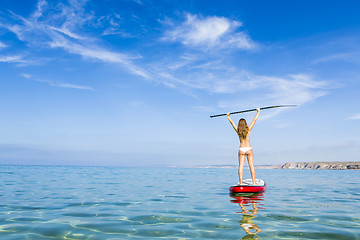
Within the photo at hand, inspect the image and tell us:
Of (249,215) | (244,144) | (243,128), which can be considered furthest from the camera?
(244,144)

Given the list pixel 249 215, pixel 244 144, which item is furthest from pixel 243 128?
pixel 249 215

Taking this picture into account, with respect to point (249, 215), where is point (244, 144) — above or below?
above

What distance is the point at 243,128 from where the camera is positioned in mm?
13367

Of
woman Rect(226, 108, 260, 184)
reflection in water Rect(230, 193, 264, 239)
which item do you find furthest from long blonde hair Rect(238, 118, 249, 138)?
reflection in water Rect(230, 193, 264, 239)

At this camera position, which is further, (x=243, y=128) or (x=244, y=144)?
(x=244, y=144)

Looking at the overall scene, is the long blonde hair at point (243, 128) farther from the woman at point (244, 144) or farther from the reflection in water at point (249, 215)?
the reflection in water at point (249, 215)

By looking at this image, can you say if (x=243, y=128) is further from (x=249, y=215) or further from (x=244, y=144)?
(x=249, y=215)

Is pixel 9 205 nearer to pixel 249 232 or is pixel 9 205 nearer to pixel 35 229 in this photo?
pixel 35 229

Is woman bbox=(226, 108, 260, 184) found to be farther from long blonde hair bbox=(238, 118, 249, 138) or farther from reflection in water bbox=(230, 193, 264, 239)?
reflection in water bbox=(230, 193, 264, 239)

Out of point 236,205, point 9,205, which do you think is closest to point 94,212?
point 9,205

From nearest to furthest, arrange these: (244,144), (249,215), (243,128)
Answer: (249,215) → (243,128) → (244,144)

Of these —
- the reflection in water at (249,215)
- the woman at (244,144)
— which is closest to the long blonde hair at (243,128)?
the woman at (244,144)

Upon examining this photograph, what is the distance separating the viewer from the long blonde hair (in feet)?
43.8

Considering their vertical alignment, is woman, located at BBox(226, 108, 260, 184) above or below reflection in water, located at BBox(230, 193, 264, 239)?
above
